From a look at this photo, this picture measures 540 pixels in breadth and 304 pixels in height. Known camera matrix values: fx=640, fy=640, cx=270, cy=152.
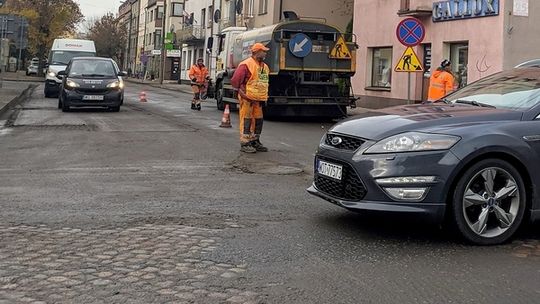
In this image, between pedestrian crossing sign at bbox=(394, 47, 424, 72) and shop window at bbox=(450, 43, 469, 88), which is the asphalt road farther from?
shop window at bbox=(450, 43, 469, 88)

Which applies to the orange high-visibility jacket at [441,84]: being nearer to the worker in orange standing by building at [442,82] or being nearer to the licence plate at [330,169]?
the worker in orange standing by building at [442,82]

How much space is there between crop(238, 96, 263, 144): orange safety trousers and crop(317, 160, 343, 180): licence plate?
16.5 ft

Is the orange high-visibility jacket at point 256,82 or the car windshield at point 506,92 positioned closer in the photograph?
the car windshield at point 506,92

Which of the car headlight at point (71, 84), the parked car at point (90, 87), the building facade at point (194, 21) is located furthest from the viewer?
the building facade at point (194, 21)

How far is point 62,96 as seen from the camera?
A: 18984 mm

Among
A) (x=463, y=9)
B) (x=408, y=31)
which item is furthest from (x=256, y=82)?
(x=463, y=9)

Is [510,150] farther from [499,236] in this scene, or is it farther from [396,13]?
[396,13]

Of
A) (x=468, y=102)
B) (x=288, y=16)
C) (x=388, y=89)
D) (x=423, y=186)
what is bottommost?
(x=423, y=186)

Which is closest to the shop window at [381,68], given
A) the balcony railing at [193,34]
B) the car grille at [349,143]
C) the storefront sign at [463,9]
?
the storefront sign at [463,9]

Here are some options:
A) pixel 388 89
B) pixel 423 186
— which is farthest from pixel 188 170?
pixel 388 89

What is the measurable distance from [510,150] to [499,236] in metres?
0.73

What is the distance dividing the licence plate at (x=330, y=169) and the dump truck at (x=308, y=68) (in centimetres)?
1139

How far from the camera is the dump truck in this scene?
17344mm

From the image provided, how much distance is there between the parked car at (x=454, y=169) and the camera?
5.24 meters
